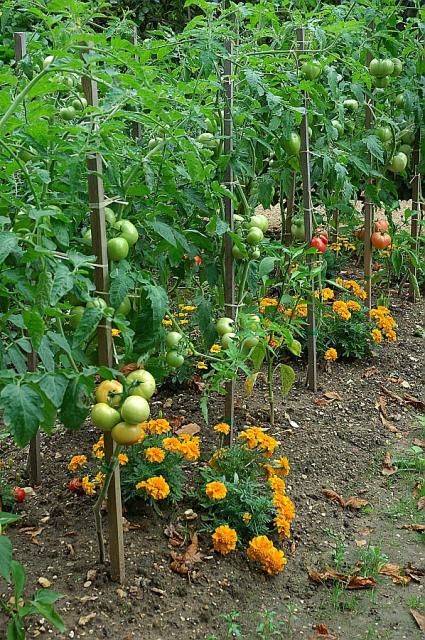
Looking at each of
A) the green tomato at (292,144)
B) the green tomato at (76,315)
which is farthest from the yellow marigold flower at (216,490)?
the green tomato at (292,144)

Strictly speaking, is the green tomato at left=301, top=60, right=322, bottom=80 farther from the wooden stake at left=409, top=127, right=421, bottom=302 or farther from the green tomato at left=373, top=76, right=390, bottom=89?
the wooden stake at left=409, top=127, right=421, bottom=302

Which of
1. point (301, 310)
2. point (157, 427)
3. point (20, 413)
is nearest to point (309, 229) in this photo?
point (301, 310)

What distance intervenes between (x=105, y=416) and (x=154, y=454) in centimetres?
71

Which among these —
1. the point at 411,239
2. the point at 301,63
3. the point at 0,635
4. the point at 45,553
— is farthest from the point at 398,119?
the point at 0,635

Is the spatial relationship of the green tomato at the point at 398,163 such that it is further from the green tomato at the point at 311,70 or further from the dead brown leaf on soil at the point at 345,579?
the dead brown leaf on soil at the point at 345,579

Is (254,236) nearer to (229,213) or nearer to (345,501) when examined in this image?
(229,213)

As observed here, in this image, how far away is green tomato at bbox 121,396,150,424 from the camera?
200 cm

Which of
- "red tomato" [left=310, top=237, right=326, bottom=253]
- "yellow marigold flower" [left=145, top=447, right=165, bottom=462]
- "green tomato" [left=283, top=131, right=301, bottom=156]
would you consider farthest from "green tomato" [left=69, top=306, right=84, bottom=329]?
"red tomato" [left=310, top=237, right=326, bottom=253]

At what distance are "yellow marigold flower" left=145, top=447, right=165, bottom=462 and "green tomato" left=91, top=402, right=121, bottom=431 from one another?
2.20 feet

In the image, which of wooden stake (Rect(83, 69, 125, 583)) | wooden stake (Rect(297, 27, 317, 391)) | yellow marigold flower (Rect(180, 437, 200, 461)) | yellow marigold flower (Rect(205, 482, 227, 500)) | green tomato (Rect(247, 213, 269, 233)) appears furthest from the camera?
wooden stake (Rect(297, 27, 317, 391))

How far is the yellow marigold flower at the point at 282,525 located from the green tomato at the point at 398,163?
2.44 metres

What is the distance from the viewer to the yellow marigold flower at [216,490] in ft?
8.77

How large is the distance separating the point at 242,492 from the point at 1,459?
1124mm

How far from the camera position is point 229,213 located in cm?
298
